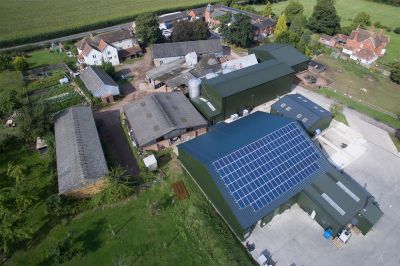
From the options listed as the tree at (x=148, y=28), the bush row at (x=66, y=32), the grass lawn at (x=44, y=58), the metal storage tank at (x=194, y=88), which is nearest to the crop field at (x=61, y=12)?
the bush row at (x=66, y=32)

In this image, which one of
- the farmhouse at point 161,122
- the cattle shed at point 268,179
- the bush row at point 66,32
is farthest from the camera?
the bush row at point 66,32

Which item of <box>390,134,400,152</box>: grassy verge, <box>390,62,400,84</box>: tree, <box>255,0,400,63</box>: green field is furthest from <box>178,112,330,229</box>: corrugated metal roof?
<box>255,0,400,63</box>: green field

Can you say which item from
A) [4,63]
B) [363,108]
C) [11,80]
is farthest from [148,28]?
[363,108]

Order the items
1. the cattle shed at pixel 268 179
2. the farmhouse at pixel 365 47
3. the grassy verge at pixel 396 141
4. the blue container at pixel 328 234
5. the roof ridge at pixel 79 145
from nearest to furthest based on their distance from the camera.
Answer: the cattle shed at pixel 268 179
the blue container at pixel 328 234
the roof ridge at pixel 79 145
the grassy verge at pixel 396 141
the farmhouse at pixel 365 47

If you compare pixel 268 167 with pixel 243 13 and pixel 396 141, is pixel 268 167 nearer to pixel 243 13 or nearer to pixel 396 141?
pixel 396 141

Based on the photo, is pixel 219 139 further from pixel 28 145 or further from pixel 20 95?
pixel 20 95

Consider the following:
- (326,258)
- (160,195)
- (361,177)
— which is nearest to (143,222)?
(160,195)

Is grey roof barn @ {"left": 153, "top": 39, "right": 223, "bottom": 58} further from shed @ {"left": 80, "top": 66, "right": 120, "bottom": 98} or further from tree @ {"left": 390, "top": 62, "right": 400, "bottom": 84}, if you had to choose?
tree @ {"left": 390, "top": 62, "right": 400, "bottom": 84}

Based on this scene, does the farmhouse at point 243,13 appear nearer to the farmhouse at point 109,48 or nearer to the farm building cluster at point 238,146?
the farm building cluster at point 238,146
